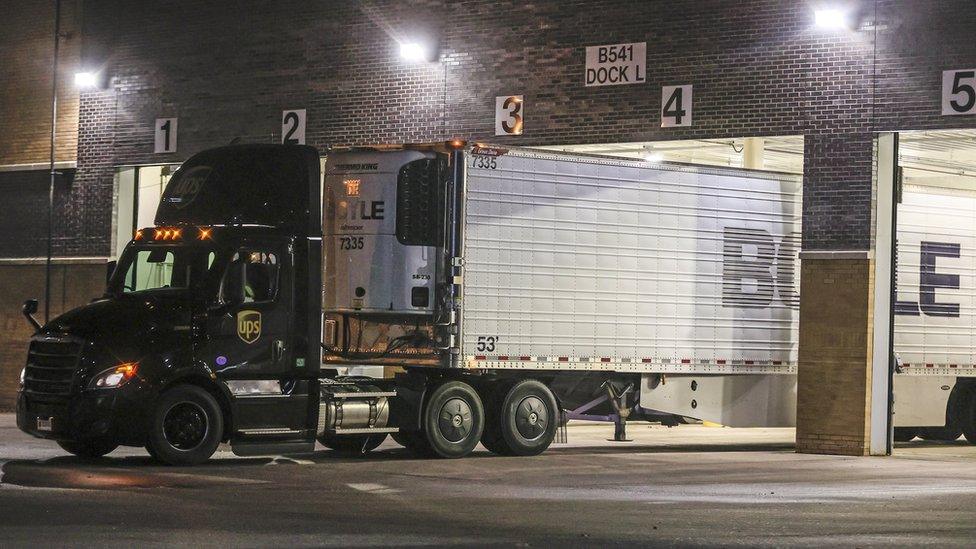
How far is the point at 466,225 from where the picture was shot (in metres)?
20.2

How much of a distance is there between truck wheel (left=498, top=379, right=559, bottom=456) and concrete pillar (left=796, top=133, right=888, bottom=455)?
166 inches

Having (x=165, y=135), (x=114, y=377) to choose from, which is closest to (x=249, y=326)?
(x=114, y=377)

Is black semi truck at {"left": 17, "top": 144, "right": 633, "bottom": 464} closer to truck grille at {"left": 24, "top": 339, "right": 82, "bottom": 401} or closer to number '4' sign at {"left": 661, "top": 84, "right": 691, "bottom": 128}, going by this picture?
truck grille at {"left": 24, "top": 339, "right": 82, "bottom": 401}

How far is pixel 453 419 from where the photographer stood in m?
20.3

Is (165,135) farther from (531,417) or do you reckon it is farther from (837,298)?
(837,298)

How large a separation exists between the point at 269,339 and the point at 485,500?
4684mm

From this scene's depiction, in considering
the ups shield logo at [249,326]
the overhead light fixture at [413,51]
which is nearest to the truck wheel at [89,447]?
the ups shield logo at [249,326]

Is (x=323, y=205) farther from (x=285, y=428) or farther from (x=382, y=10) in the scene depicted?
(x=382, y=10)

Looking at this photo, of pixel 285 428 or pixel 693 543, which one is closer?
pixel 693 543

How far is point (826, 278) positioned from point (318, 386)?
320 inches

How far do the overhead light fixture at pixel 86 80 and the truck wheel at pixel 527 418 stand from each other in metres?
12.8

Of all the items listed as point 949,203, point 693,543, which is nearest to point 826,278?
point 949,203

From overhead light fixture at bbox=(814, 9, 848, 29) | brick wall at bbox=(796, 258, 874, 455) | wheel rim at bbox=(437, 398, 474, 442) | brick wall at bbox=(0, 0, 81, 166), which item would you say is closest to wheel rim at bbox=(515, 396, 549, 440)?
wheel rim at bbox=(437, 398, 474, 442)

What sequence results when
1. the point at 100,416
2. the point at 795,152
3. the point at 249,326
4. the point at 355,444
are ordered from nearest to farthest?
the point at 100,416 → the point at 249,326 → the point at 355,444 → the point at 795,152
